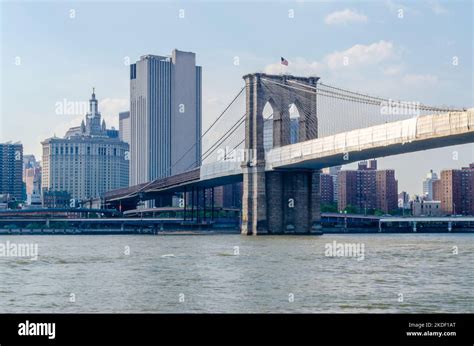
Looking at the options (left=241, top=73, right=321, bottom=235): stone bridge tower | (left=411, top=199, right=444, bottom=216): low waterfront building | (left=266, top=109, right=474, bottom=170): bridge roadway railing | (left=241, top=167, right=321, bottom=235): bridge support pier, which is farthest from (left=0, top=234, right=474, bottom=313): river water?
(left=411, top=199, right=444, bottom=216): low waterfront building

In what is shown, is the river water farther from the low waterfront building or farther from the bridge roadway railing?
the low waterfront building

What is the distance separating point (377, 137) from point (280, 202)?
24943 millimetres

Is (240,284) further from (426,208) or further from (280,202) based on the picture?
(426,208)

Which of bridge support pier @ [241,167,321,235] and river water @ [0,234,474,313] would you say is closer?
river water @ [0,234,474,313]

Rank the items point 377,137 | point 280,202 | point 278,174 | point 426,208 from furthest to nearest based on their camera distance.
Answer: point 426,208
point 280,202
point 278,174
point 377,137

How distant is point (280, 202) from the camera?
3561 inches

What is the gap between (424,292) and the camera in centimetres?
2659

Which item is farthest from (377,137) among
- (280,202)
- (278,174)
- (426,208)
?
(426,208)

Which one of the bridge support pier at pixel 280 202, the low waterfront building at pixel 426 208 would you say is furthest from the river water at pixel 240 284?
the low waterfront building at pixel 426 208

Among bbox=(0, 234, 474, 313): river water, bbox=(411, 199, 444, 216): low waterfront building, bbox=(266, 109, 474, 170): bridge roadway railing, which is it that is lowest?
bbox=(0, 234, 474, 313): river water

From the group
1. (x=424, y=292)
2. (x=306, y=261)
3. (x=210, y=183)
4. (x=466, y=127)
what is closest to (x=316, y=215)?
(x=210, y=183)

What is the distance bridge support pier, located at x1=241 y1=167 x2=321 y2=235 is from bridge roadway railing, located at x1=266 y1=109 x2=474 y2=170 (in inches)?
89.6

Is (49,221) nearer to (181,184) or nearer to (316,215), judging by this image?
(181,184)

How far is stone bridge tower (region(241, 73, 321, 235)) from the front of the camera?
88.8 meters
